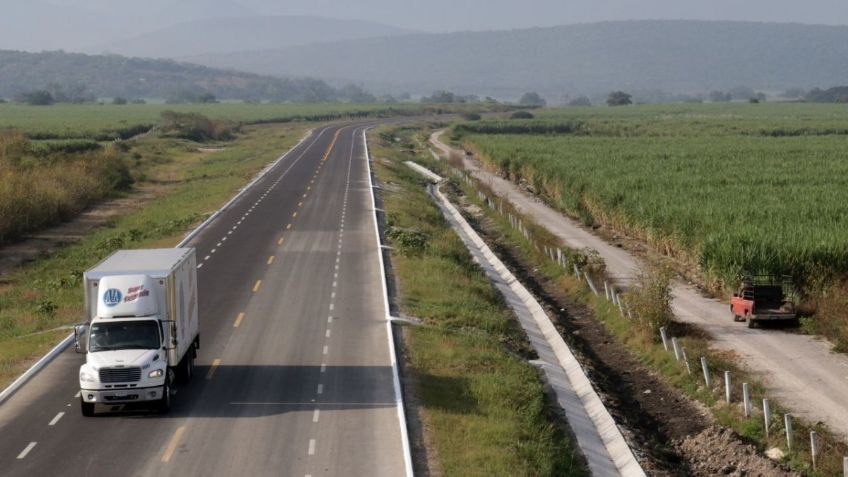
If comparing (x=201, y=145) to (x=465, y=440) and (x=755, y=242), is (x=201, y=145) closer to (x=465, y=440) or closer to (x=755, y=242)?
(x=755, y=242)

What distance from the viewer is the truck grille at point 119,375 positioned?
2433 centimetres

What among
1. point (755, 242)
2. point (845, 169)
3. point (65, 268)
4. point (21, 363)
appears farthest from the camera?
point (845, 169)

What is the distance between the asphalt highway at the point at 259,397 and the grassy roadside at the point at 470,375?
1014mm

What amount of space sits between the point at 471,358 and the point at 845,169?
44.5 metres

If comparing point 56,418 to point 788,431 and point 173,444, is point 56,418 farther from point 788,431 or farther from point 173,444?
point 788,431

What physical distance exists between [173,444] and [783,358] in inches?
722

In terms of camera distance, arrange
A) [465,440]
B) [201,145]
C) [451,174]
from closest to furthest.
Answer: [465,440] < [451,174] < [201,145]

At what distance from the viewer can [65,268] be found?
50.1 metres

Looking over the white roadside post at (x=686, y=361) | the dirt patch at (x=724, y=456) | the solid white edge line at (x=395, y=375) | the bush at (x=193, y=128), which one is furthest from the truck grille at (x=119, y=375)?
the bush at (x=193, y=128)

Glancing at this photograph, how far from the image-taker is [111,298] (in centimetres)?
2525

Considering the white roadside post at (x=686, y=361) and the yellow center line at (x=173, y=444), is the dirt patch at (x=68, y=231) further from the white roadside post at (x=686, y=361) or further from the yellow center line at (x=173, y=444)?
the white roadside post at (x=686, y=361)

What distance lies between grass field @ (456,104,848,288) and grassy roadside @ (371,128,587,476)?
342 inches

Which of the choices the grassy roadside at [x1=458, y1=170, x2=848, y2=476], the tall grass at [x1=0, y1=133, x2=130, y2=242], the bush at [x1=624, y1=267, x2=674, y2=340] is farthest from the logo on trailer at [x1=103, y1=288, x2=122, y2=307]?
the tall grass at [x1=0, y1=133, x2=130, y2=242]

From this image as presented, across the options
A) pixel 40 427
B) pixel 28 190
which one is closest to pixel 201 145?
pixel 28 190
